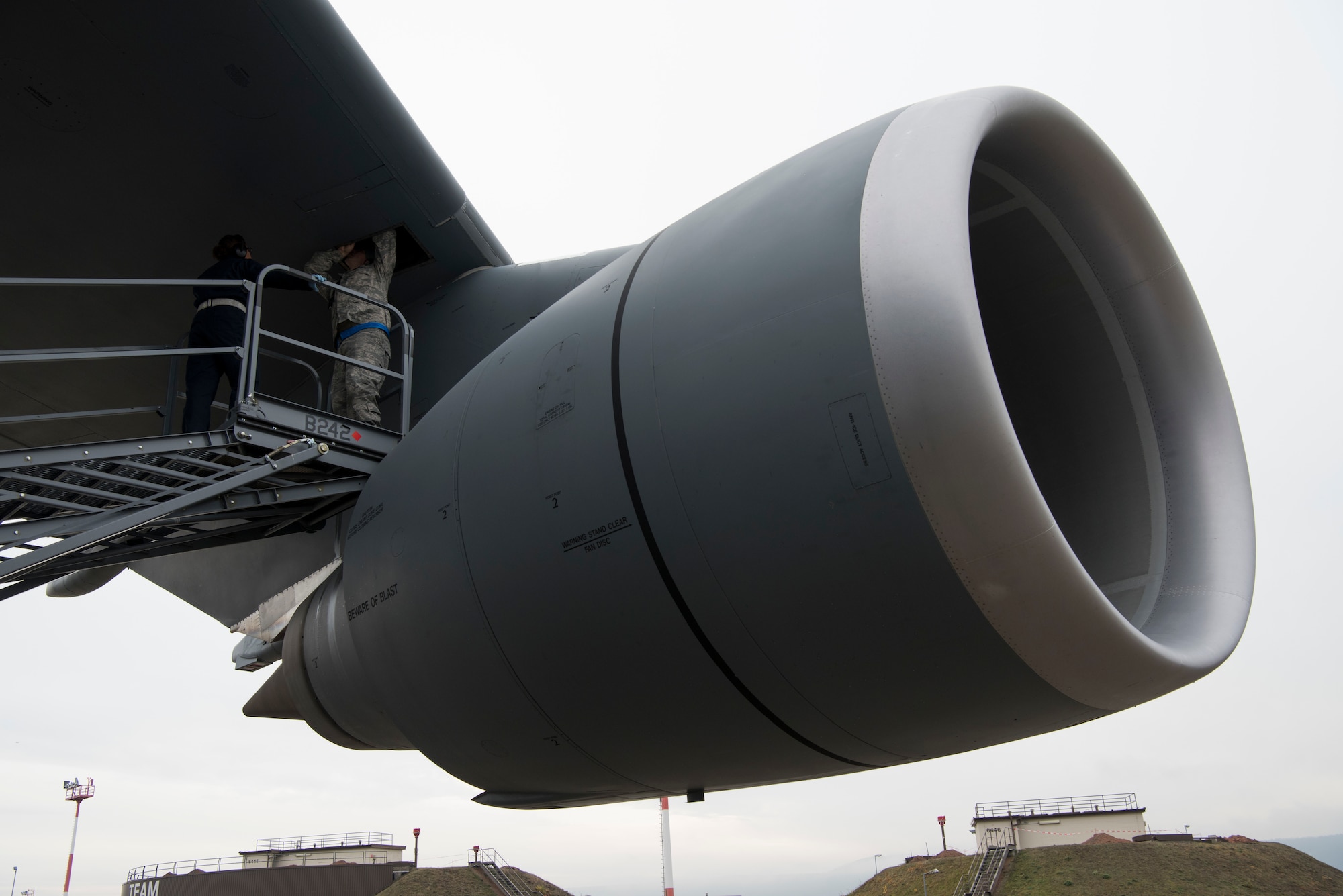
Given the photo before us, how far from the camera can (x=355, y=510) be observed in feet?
14.6

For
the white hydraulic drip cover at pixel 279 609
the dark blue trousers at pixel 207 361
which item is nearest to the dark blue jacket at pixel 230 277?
the dark blue trousers at pixel 207 361

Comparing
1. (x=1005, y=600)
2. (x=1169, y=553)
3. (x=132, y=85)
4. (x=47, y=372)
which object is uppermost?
(x=132, y=85)

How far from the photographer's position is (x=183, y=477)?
13.6 feet

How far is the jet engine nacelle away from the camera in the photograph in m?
2.38

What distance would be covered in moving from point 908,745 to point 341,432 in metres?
3.45

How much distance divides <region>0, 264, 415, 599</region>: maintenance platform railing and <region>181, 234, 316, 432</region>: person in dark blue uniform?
13 centimetres

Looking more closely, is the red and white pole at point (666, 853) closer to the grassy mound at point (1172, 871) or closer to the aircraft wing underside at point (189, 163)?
the aircraft wing underside at point (189, 163)

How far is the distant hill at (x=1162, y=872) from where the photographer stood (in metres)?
25.0

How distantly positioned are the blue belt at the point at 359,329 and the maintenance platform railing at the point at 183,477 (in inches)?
5.8

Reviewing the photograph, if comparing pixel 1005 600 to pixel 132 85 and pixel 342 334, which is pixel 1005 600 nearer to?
pixel 342 334

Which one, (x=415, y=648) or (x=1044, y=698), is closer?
(x=1044, y=698)

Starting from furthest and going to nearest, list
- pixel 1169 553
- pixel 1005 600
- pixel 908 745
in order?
pixel 1169 553 < pixel 908 745 < pixel 1005 600

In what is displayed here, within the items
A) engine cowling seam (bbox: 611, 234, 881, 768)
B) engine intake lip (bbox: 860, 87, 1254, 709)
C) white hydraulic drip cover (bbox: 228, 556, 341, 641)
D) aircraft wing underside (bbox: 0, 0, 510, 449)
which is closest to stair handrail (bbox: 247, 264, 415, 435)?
aircraft wing underside (bbox: 0, 0, 510, 449)

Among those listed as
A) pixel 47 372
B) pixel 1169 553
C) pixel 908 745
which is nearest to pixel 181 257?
pixel 47 372
